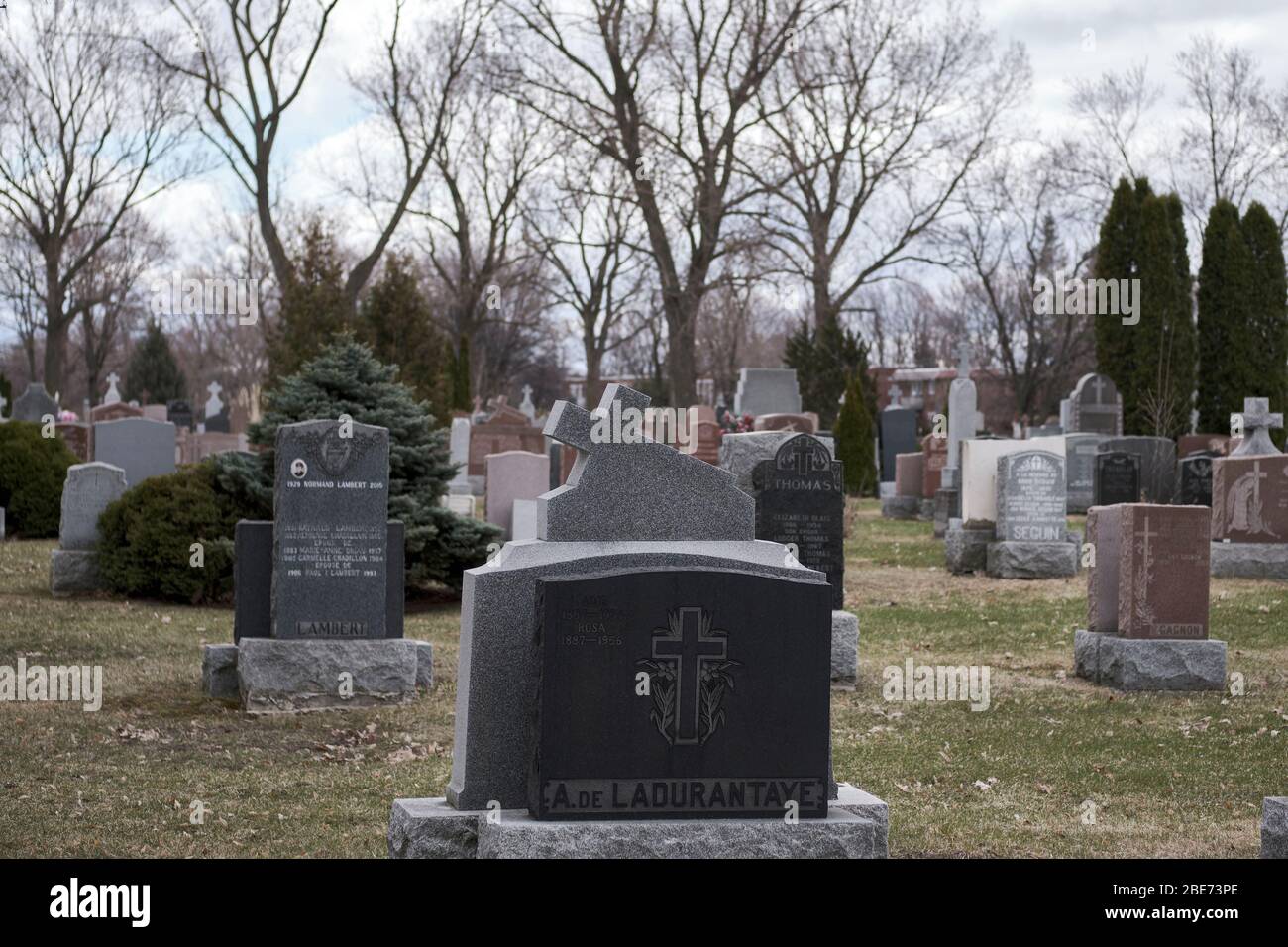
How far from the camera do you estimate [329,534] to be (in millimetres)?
10352

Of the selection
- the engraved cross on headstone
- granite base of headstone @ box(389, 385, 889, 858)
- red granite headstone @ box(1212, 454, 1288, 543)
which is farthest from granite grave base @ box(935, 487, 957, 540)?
the engraved cross on headstone

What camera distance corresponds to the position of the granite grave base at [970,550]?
18.3 meters

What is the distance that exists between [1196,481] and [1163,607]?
1143 cm

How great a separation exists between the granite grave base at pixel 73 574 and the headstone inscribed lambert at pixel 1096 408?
2191 cm

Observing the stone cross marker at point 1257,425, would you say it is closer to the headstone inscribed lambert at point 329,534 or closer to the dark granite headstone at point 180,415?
the headstone inscribed lambert at point 329,534

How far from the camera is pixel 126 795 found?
7.30 meters

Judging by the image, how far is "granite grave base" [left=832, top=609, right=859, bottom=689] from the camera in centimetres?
1104

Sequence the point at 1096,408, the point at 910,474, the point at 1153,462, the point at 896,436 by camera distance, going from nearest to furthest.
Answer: the point at 1153,462 → the point at 910,474 → the point at 1096,408 → the point at 896,436

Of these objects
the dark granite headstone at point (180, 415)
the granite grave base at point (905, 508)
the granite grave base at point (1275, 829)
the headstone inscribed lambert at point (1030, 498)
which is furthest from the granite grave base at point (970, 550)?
the dark granite headstone at point (180, 415)

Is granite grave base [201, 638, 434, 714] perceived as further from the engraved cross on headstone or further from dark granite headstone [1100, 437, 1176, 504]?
dark granite headstone [1100, 437, 1176, 504]

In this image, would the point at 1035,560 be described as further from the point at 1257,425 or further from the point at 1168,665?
the point at 1168,665
